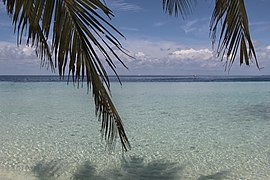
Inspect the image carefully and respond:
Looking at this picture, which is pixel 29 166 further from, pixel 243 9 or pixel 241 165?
pixel 243 9

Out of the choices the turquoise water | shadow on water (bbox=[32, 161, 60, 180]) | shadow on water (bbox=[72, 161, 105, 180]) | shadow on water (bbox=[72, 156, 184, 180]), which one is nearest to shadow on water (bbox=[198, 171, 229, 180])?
the turquoise water

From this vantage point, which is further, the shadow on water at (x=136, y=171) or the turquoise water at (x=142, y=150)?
the turquoise water at (x=142, y=150)

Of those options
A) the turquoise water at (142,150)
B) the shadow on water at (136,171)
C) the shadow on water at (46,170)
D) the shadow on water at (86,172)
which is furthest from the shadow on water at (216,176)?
the shadow on water at (46,170)

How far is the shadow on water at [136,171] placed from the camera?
4.80m

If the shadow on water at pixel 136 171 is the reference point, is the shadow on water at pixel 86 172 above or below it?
below

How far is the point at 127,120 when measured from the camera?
10523 mm

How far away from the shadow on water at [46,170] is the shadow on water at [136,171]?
36 centimetres

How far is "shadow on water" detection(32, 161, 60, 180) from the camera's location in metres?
4.74

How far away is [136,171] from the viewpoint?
505cm

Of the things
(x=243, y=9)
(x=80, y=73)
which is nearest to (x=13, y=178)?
(x=80, y=73)

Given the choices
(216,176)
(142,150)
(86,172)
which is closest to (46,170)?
(86,172)

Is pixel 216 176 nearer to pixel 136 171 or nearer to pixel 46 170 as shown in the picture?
pixel 136 171

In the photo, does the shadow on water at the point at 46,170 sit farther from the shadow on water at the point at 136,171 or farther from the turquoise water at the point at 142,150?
the shadow on water at the point at 136,171

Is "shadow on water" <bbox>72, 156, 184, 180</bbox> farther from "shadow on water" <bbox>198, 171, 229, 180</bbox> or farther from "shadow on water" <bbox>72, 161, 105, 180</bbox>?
"shadow on water" <bbox>198, 171, 229, 180</bbox>
